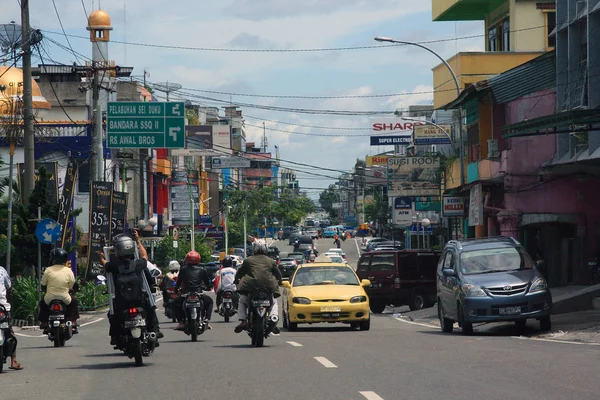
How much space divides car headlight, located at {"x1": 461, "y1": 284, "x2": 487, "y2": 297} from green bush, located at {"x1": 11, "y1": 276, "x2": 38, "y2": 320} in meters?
14.9

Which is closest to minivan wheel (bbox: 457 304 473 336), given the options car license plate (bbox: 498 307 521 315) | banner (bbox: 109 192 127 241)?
car license plate (bbox: 498 307 521 315)

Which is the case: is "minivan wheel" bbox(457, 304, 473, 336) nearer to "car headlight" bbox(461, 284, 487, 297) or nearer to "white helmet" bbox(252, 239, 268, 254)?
"car headlight" bbox(461, 284, 487, 297)

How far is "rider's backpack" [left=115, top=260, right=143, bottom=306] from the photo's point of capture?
14492 mm

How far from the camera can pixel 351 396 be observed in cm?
1041

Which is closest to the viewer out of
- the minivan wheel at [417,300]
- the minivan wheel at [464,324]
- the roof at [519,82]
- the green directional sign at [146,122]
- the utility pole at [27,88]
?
the minivan wheel at [464,324]

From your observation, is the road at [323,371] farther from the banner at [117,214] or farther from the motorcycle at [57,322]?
the banner at [117,214]

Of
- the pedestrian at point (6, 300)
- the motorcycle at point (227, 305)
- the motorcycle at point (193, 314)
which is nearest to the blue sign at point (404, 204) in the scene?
the motorcycle at point (227, 305)

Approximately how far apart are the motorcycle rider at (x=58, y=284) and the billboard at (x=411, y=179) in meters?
34.9

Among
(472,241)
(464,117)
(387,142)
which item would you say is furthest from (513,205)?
(387,142)

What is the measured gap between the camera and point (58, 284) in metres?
20.0

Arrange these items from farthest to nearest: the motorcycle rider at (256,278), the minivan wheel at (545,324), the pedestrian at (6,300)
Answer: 1. the minivan wheel at (545,324)
2. the motorcycle rider at (256,278)
3. the pedestrian at (6,300)

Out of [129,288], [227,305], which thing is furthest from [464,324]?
[227,305]

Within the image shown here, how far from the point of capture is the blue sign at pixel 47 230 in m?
29.0

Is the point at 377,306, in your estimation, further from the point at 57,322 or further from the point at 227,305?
the point at 57,322
